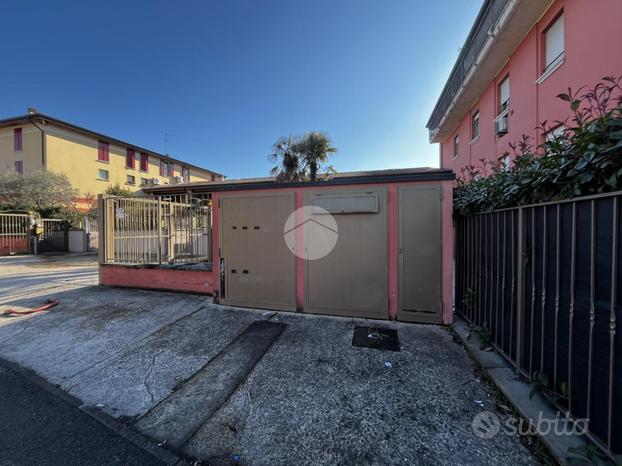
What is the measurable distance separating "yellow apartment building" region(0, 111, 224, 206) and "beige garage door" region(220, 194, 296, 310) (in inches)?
726

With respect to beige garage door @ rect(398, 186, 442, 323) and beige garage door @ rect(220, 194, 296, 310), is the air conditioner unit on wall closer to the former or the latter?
beige garage door @ rect(398, 186, 442, 323)

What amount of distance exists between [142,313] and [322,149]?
10063mm

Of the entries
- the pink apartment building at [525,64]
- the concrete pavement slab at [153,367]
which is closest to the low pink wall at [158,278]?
the concrete pavement slab at [153,367]

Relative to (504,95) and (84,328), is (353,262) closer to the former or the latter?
(84,328)

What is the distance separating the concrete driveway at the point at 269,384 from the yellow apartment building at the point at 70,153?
19.2m

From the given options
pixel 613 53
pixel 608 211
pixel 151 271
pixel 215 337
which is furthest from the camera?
pixel 151 271

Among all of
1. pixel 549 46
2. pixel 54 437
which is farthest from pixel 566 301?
pixel 549 46

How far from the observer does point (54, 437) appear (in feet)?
6.29

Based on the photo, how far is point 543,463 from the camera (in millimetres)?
1638

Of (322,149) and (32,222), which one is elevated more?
(322,149)

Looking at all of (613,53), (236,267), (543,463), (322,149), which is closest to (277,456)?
(543,463)

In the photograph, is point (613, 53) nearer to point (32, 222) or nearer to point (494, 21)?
point (494, 21)

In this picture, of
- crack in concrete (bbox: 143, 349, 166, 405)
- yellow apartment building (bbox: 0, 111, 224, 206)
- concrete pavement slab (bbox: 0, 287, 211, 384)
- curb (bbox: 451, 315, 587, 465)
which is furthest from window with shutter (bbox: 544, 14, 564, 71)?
yellow apartment building (bbox: 0, 111, 224, 206)

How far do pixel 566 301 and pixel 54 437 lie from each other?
4088 millimetres
